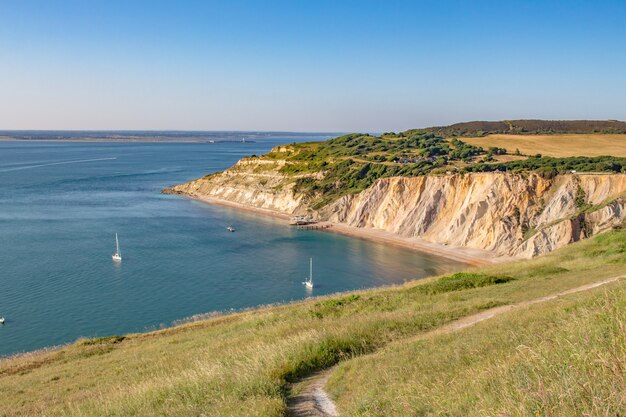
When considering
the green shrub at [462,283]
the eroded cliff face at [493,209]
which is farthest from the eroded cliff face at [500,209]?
the green shrub at [462,283]

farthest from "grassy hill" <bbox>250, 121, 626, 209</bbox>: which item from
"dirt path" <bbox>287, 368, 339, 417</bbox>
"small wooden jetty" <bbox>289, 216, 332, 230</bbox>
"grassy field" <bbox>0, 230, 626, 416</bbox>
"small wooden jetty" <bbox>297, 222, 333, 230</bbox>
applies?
"dirt path" <bbox>287, 368, 339, 417</bbox>

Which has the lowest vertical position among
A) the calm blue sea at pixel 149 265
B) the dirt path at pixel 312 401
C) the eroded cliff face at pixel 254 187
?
the calm blue sea at pixel 149 265

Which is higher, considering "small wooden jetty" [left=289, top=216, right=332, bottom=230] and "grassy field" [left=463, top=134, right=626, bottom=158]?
"grassy field" [left=463, top=134, right=626, bottom=158]

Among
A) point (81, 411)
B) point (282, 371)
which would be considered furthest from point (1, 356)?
point (282, 371)

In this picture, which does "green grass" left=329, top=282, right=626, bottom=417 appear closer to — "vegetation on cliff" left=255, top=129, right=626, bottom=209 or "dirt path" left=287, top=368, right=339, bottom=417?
"dirt path" left=287, top=368, right=339, bottom=417

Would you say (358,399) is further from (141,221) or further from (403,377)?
(141,221)

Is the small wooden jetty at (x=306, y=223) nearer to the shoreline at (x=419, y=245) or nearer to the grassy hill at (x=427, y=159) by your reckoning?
the shoreline at (x=419, y=245)
